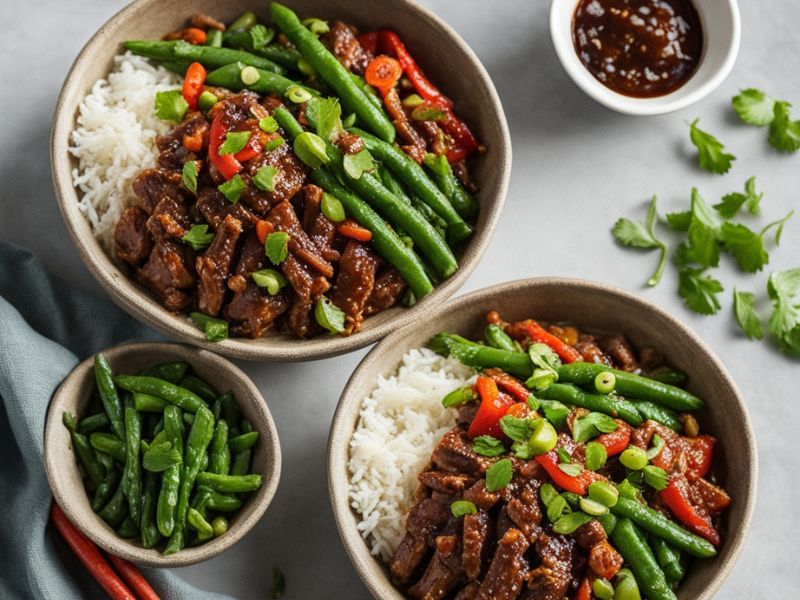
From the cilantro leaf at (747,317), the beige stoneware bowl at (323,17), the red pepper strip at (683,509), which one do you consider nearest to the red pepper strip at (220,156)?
the beige stoneware bowl at (323,17)

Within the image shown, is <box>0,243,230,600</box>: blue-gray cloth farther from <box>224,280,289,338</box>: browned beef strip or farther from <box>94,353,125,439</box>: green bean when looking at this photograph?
<box>224,280,289,338</box>: browned beef strip

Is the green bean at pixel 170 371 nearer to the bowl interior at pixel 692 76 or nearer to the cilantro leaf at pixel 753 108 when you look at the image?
the bowl interior at pixel 692 76

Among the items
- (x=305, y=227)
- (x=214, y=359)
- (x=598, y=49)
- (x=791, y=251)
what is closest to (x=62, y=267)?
(x=214, y=359)

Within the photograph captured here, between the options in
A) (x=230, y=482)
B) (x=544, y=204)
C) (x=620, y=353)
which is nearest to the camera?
(x=230, y=482)

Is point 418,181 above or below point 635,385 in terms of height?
above

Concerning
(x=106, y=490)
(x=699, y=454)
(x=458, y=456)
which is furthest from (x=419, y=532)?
(x=106, y=490)

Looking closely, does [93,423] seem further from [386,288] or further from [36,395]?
[386,288]

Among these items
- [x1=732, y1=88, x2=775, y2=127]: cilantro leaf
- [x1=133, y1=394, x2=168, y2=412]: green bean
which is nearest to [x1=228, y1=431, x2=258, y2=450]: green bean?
[x1=133, y1=394, x2=168, y2=412]: green bean
